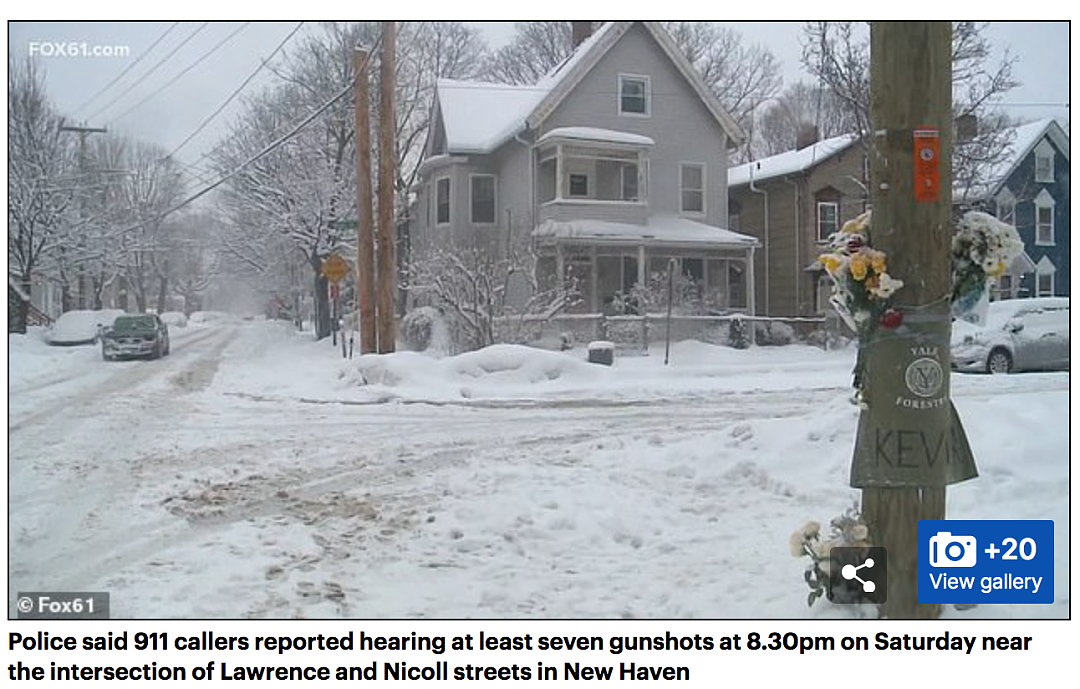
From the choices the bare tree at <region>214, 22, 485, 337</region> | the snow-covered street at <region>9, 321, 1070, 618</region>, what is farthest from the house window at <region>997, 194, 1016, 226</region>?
the bare tree at <region>214, 22, 485, 337</region>

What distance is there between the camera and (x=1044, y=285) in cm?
457

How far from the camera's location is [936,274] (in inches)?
134

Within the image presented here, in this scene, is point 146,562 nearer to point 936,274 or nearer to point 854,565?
point 854,565

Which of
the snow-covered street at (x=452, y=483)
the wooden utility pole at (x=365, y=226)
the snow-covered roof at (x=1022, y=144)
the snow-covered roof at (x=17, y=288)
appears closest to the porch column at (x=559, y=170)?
the wooden utility pole at (x=365, y=226)

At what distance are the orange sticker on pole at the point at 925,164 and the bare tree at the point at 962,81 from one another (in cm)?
59

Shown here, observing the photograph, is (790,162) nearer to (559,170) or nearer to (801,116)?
(801,116)

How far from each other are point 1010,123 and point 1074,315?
52.8 inches

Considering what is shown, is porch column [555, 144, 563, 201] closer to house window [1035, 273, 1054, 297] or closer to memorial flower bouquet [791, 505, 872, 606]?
house window [1035, 273, 1054, 297]

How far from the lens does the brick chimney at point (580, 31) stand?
441cm

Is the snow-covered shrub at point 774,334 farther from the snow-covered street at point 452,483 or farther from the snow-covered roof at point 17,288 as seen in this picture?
the snow-covered roof at point 17,288

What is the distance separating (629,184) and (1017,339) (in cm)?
420

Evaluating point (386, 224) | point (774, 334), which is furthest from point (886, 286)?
point (386, 224)

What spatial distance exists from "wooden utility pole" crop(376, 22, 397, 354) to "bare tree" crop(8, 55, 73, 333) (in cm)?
315

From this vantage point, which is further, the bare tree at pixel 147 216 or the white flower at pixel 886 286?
the bare tree at pixel 147 216
